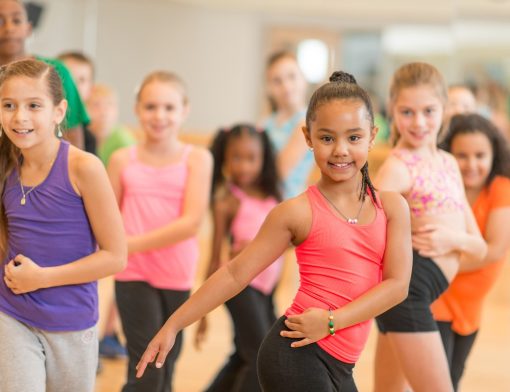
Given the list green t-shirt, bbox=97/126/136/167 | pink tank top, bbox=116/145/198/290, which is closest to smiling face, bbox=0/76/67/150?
pink tank top, bbox=116/145/198/290

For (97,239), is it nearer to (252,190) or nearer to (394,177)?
(394,177)

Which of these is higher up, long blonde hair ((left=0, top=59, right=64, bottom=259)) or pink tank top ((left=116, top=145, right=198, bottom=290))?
long blonde hair ((left=0, top=59, right=64, bottom=259))

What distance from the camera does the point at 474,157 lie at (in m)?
3.06

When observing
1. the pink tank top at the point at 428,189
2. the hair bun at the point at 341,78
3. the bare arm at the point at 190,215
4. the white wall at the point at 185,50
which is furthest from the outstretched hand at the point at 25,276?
the white wall at the point at 185,50

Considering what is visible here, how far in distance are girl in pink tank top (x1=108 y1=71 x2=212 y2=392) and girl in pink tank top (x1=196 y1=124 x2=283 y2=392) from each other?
0.98ft

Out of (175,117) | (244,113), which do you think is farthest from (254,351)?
(244,113)

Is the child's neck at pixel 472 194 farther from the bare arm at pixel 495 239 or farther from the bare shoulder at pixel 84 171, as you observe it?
the bare shoulder at pixel 84 171

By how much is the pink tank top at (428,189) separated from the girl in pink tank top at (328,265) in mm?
563

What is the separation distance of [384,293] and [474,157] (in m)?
1.15

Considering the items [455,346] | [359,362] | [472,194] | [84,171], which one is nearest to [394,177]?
[472,194]

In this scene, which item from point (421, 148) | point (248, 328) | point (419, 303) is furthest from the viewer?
point (248, 328)

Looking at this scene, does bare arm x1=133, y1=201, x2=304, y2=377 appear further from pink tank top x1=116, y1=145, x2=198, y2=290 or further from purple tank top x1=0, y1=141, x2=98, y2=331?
pink tank top x1=116, y1=145, x2=198, y2=290

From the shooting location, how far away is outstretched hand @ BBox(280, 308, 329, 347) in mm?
2029

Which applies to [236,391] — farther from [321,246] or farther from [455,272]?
[321,246]
